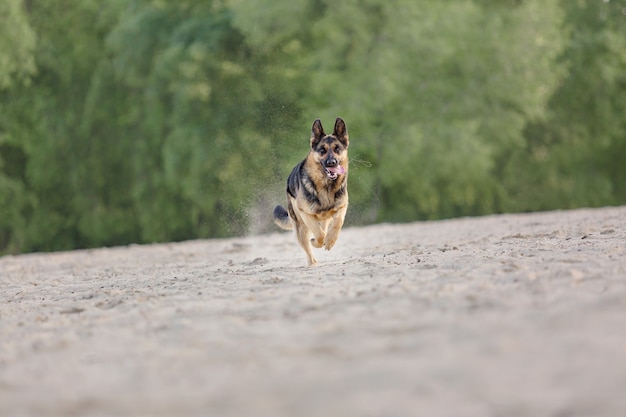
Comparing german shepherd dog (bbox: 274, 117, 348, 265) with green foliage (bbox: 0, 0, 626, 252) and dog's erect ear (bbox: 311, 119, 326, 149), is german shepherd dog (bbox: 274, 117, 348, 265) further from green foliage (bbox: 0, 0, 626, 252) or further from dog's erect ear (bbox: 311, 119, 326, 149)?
green foliage (bbox: 0, 0, 626, 252)

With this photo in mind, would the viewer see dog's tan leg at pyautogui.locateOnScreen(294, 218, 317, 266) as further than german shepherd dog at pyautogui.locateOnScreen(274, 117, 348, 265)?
Yes

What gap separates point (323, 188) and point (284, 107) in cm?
2081

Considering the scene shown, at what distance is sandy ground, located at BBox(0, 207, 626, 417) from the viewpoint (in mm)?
4133

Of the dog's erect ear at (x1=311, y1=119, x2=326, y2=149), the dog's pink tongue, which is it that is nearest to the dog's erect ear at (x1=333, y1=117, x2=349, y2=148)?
the dog's erect ear at (x1=311, y1=119, x2=326, y2=149)

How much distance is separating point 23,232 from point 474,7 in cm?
1671

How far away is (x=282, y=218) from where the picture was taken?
11.8 meters

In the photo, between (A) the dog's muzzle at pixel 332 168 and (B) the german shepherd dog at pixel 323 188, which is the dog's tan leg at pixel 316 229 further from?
(A) the dog's muzzle at pixel 332 168

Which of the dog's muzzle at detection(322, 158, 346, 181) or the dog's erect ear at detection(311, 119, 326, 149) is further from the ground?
the dog's erect ear at detection(311, 119, 326, 149)

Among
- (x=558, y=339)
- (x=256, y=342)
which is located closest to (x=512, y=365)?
(x=558, y=339)

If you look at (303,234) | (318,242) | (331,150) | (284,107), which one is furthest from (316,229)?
(284,107)

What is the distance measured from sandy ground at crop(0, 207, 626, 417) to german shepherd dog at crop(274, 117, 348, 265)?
1464 mm

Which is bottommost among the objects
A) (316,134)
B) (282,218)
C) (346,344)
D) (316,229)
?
(346,344)

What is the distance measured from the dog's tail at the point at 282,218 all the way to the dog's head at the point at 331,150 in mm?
1463

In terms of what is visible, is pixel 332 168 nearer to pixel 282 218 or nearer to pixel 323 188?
pixel 323 188
